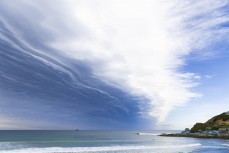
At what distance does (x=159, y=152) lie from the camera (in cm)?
4434

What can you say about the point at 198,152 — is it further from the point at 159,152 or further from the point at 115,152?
the point at 115,152

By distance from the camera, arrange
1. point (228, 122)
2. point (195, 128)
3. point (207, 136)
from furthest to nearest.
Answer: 1. point (195, 128)
2. point (228, 122)
3. point (207, 136)

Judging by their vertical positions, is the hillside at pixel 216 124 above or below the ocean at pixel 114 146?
above

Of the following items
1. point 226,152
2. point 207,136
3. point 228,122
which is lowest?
point 226,152

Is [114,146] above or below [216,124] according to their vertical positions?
below

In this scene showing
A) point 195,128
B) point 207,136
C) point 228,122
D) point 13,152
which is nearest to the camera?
point 13,152

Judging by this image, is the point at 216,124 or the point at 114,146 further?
the point at 216,124

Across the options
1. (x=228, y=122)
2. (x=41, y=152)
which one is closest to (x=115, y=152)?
(x=41, y=152)

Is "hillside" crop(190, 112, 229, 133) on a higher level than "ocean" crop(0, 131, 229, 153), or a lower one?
higher

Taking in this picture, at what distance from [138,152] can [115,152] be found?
11.7 feet

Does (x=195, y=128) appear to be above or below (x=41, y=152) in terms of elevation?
above

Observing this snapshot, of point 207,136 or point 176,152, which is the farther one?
point 207,136

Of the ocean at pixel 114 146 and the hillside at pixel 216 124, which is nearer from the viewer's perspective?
the ocean at pixel 114 146

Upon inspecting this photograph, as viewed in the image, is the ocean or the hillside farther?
the hillside
